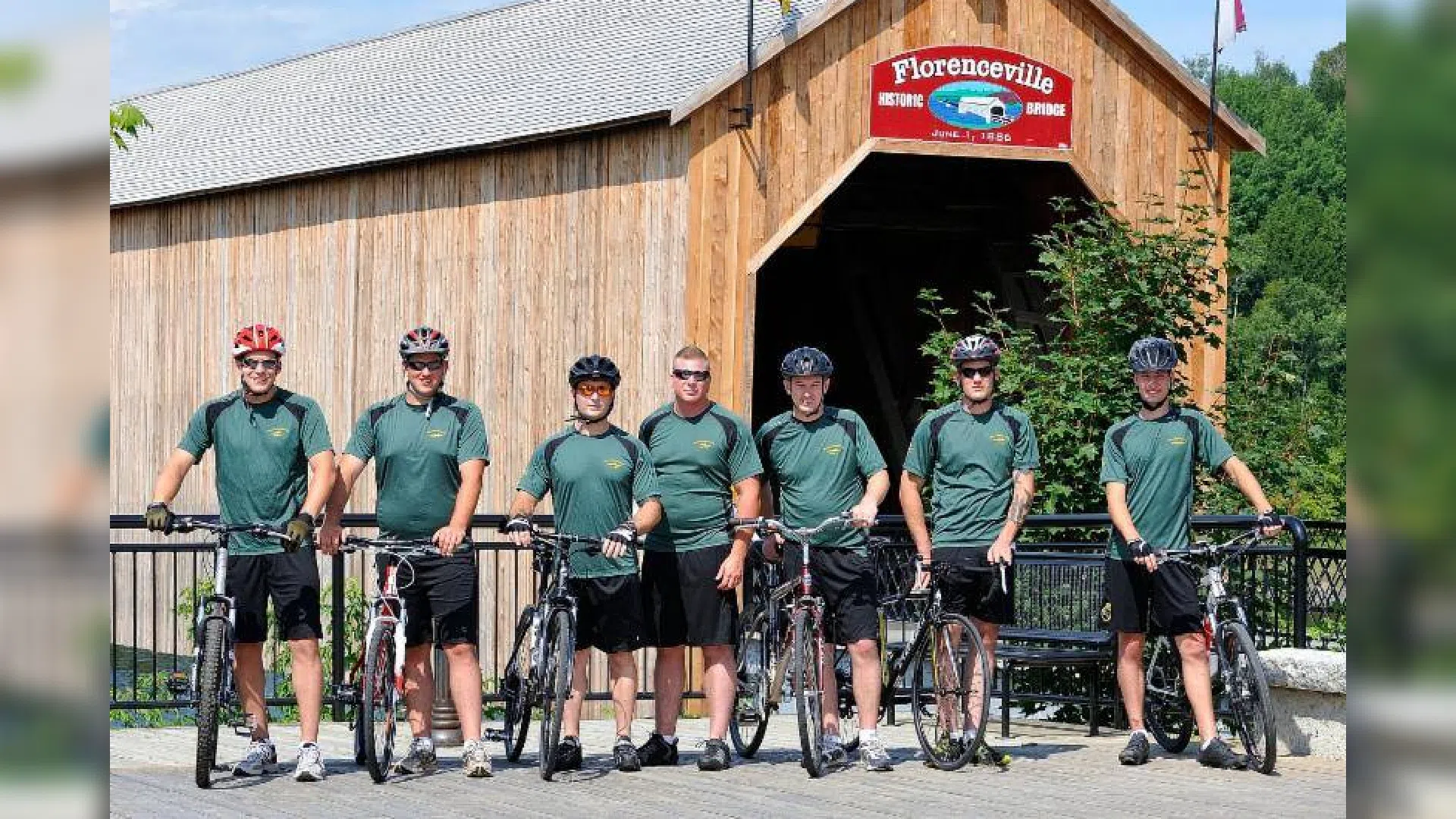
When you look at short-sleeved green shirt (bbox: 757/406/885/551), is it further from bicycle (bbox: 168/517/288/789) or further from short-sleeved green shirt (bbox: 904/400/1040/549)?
bicycle (bbox: 168/517/288/789)

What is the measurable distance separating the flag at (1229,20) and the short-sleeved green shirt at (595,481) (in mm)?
12526

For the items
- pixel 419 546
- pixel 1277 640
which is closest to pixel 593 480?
pixel 419 546

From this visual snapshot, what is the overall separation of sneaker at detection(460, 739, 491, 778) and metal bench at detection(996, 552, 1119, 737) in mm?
3552

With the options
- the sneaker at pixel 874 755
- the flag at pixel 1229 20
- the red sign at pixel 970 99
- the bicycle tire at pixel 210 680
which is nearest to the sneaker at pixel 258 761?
the bicycle tire at pixel 210 680

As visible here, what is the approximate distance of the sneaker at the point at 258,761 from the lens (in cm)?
945

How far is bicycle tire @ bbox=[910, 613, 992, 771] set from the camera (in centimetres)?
984

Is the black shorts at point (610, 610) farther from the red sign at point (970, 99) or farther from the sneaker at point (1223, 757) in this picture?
the red sign at point (970, 99)

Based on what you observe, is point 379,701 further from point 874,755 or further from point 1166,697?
point 1166,697

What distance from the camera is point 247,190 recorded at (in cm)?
2516

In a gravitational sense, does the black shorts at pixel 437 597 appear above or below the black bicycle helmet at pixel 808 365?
below
